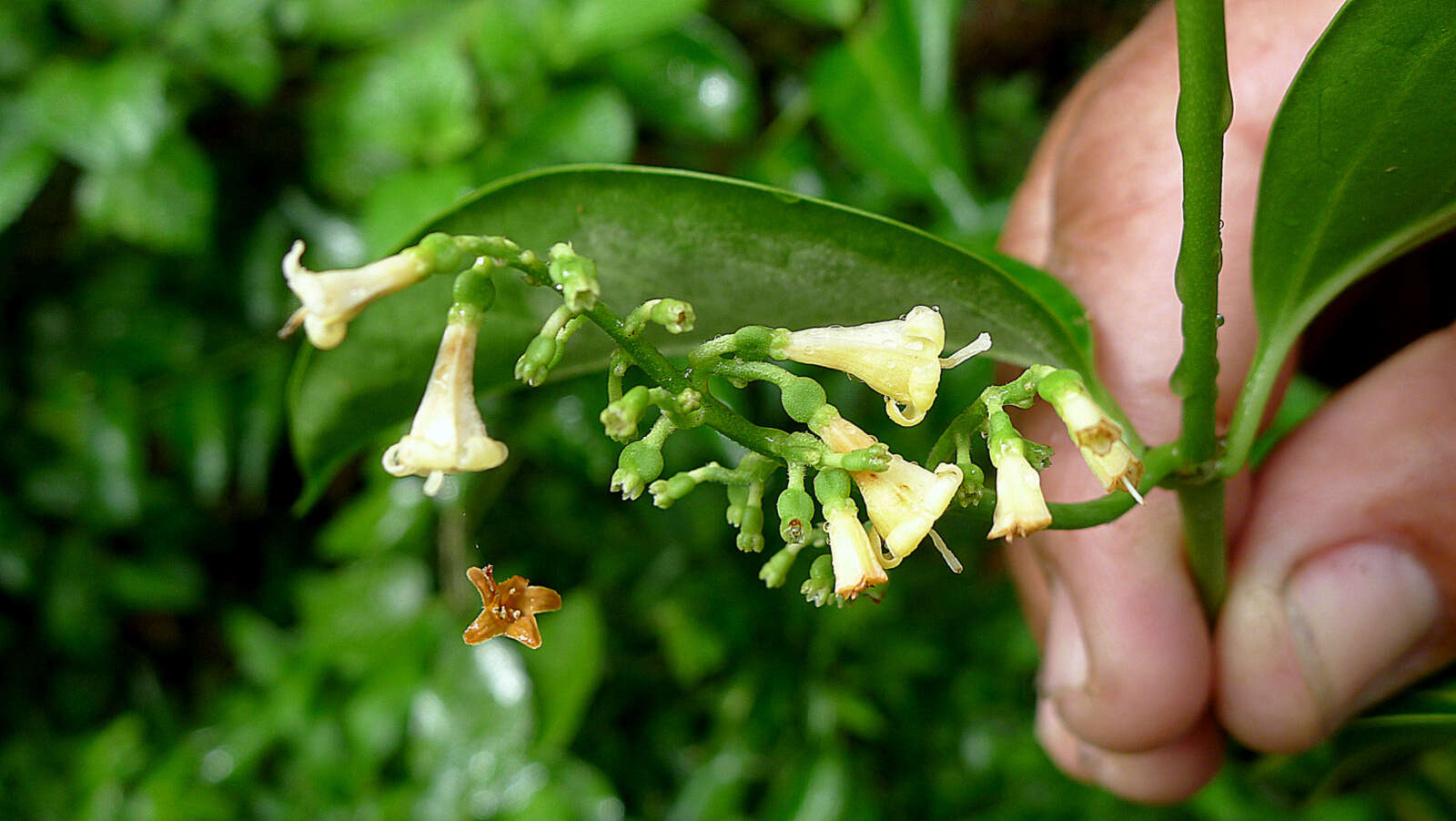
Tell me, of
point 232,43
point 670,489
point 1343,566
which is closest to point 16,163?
point 232,43

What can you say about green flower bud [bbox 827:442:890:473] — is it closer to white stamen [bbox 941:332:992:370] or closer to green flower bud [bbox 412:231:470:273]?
white stamen [bbox 941:332:992:370]

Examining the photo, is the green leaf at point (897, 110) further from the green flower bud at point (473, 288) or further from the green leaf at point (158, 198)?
the green flower bud at point (473, 288)

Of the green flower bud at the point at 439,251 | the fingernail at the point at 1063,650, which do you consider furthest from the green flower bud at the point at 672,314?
the fingernail at the point at 1063,650

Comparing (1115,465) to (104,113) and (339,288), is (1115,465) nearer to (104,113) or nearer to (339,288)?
(339,288)

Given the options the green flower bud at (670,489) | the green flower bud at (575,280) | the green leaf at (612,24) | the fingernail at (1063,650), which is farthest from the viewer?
the green leaf at (612,24)

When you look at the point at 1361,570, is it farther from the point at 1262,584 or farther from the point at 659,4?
the point at 659,4

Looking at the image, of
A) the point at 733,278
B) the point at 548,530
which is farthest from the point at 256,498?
the point at 733,278
